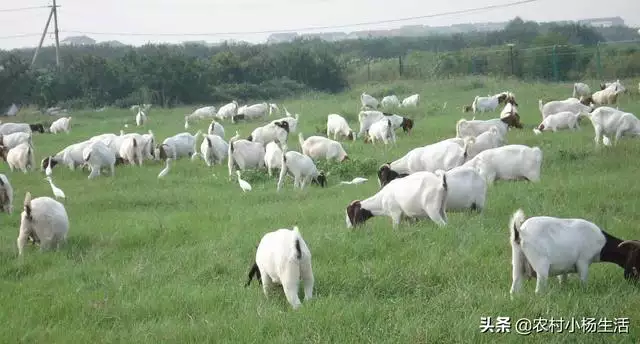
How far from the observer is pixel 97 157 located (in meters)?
19.1

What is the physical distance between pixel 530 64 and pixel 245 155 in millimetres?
32117

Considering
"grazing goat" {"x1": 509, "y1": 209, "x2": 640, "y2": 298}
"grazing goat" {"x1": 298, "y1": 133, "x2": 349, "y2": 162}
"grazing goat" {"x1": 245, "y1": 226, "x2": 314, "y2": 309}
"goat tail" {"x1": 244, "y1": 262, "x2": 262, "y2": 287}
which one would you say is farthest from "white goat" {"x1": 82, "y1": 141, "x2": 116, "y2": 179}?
"grazing goat" {"x1": 509, "y1": 209, "x2": 640, "y2": 298}

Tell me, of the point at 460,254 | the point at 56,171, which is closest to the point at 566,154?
the point at 460,254

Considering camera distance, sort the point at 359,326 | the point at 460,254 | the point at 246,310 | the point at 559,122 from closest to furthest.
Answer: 1. the point at 359,326
2. the point at 246,310
3. the point at 460,254
4. the point at 559,122

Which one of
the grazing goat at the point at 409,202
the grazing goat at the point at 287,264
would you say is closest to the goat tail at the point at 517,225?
the grazing goat at the point at 287,264

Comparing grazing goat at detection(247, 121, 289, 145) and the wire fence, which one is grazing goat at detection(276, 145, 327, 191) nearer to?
grazing goat at detection(247, 121, 289, 145)

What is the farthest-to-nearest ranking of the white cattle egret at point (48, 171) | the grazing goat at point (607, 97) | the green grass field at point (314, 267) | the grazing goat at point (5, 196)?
the grazing goat at point (607, 97) → the white cattle egret at point (48, 171) → the grazing goat at point (5, 196) → the green grass field at point (314, 267)

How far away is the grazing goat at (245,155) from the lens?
18.6 metres

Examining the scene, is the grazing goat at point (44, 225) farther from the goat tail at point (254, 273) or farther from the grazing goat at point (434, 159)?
the grazing goat at point (434, 159)

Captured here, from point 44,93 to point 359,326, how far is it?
42.5 meters

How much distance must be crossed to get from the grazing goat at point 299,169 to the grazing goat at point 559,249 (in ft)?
28.6

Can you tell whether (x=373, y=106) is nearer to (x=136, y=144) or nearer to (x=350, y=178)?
(x=136, y=144)

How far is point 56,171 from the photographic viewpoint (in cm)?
2031

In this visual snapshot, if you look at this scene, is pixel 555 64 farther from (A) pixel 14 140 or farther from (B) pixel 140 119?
(A) pixel 14 140
